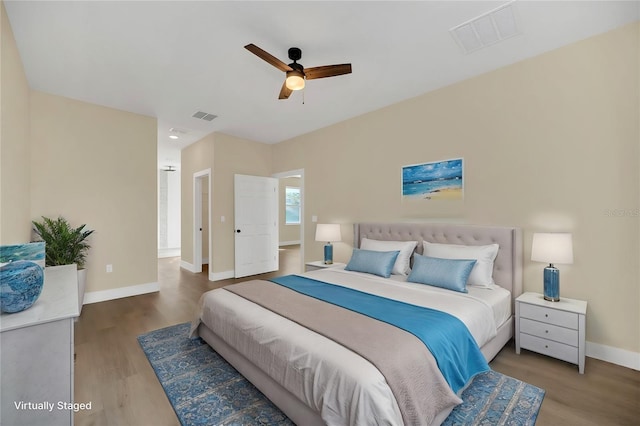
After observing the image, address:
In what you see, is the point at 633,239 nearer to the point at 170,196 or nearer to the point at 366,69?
the point at 366,69

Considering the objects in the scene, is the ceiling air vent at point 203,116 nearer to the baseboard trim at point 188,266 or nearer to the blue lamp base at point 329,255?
the blue lamp base at point 329,255

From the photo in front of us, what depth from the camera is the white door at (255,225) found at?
547 cm

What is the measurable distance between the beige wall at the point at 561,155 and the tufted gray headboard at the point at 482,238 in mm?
138

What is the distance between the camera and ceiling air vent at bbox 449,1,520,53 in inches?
85.0

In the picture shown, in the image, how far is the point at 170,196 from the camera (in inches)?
346

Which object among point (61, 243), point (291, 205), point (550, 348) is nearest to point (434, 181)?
point (550, 348)

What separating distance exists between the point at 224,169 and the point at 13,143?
2937 millimetres

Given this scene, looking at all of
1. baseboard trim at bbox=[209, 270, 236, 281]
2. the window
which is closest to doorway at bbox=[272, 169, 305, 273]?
the window

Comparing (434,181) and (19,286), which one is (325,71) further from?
(19,286)

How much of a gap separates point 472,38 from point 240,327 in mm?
3077

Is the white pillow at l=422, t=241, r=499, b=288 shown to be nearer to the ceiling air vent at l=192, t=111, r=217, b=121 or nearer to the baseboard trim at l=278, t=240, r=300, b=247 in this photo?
the ceiling air vent at l=192, t=111, r=217, b=121

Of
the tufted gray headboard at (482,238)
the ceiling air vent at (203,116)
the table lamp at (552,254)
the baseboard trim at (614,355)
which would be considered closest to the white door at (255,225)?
the ceiling air vent at (203,116)

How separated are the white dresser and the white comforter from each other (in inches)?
38.3

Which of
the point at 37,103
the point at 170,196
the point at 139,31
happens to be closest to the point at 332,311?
the point at 139,31
